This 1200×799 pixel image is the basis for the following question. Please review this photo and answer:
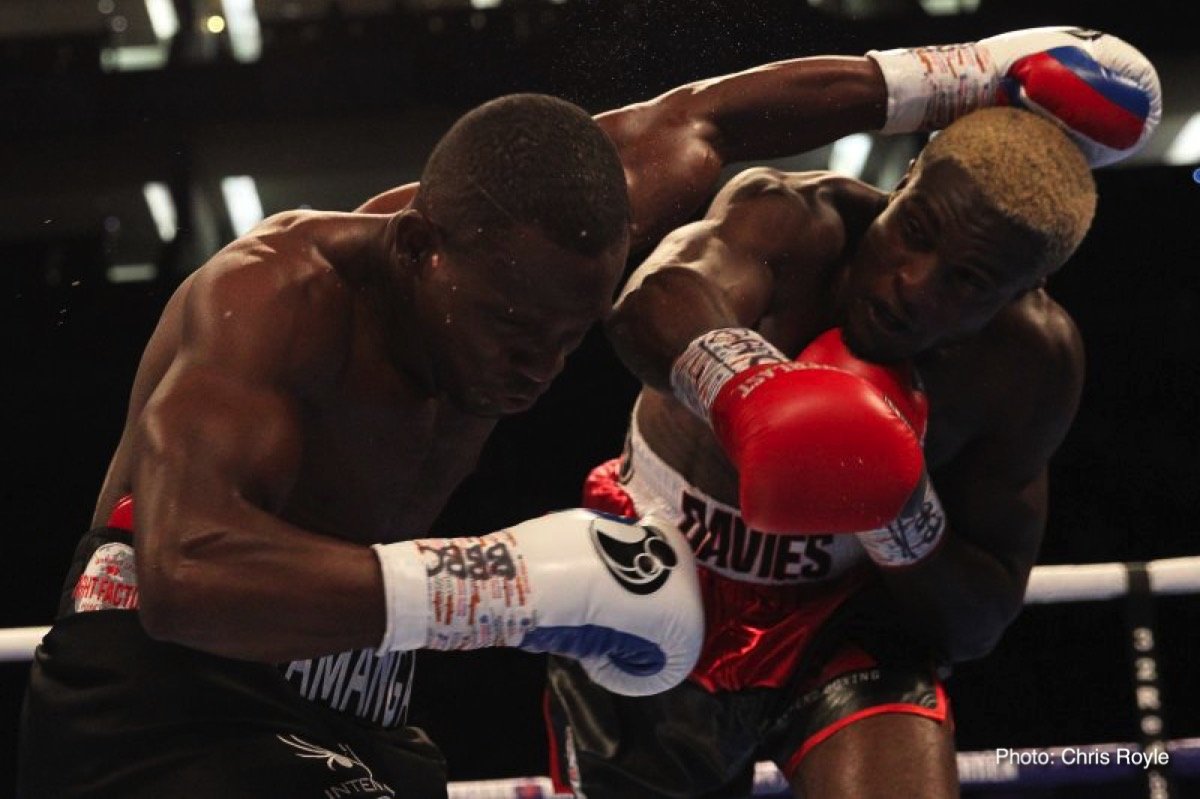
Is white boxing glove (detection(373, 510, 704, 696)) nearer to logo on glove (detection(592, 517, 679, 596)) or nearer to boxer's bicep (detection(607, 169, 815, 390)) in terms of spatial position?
logo on glove (detection(592, 517, 679, 596))

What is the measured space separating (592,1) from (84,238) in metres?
1.96

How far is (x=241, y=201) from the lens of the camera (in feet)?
17.7

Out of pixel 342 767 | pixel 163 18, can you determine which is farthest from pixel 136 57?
pixel 342 767

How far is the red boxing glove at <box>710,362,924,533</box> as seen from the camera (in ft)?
5.35

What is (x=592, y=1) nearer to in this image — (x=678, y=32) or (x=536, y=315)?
(x=678, y=32)

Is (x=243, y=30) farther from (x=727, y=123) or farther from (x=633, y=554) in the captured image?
(x=633, y=554)

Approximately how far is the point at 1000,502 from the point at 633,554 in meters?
0.85

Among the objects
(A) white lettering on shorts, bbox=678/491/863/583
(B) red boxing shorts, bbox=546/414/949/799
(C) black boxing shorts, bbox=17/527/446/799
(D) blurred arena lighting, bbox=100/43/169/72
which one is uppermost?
(D) blurred arena lighting, bbox=100/43/169/72

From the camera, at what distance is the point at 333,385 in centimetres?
167

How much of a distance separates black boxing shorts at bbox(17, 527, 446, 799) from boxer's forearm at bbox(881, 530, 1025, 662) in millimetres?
843

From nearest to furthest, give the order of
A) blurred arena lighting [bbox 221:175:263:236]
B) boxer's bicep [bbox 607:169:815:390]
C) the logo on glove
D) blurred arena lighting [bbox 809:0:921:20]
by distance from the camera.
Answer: the logo on glove < boxer's bicep [bbox 607:169:815:390] < blurred arena lighting [bbox 809:0:921:20] < blurred arena lighting [bbox 221:175:263:236]

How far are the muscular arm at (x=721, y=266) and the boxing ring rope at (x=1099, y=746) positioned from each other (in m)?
0.82

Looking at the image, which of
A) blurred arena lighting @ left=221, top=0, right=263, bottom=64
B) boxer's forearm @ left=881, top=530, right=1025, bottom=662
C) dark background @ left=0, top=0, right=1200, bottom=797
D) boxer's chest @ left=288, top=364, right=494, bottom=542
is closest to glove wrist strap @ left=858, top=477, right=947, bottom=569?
boxer's forearm @ left=881, top=530, right=1025, bottom=662

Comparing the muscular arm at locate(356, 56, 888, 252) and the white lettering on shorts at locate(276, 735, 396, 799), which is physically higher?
the muscular arm at locate(356, 56, 888, 252)
